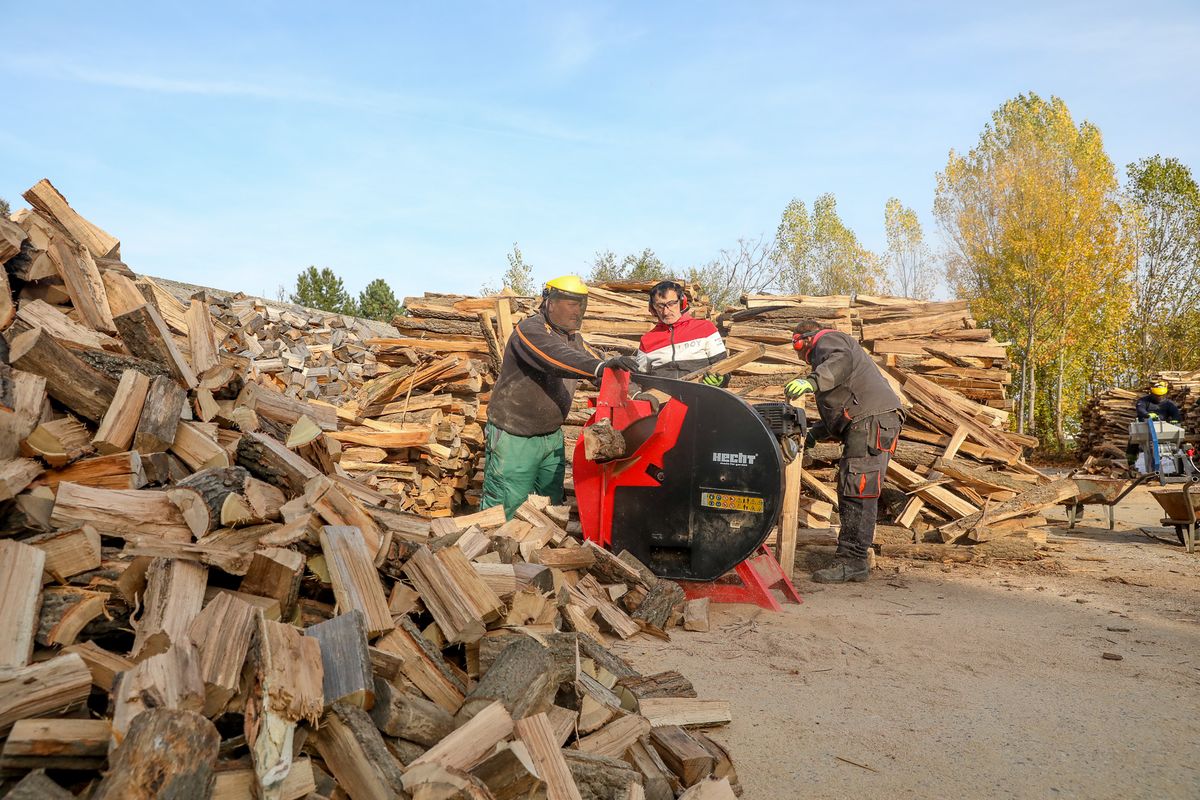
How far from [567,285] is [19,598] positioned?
4172mm

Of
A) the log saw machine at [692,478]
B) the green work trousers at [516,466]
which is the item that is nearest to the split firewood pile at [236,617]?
the log saw machine at [692,478]

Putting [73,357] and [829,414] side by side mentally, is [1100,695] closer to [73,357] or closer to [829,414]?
[829,414]

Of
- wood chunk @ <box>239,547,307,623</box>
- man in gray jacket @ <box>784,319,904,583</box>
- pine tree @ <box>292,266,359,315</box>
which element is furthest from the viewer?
pine tree @ <box>292,266,359,315</box>

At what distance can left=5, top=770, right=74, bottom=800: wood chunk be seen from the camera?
178cm

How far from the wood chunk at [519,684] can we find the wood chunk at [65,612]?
119 cm

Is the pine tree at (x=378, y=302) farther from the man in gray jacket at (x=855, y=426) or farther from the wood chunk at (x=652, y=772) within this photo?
the wood chunk at (x=652, y=772)

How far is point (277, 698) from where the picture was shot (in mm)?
2174

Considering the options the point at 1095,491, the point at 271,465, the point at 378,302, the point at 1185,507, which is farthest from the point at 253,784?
the point at 378,302

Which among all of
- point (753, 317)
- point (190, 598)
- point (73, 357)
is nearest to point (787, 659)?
point (190, 598)

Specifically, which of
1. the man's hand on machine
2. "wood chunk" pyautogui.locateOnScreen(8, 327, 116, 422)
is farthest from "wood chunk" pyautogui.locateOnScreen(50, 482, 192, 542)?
the man's hand on machine

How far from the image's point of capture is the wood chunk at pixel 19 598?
224 cm

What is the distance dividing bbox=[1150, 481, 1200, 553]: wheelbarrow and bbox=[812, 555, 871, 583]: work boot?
474 cm

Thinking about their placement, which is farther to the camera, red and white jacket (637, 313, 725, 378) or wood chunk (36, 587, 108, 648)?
red and white jacket (637, 313, 725, 378)

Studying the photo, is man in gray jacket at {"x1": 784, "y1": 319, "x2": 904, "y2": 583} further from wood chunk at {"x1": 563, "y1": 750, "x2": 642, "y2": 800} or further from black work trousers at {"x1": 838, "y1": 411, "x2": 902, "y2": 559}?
wood chunk at {"x1": 563, "y1": 750, "x2": 642, "y2": 800}
